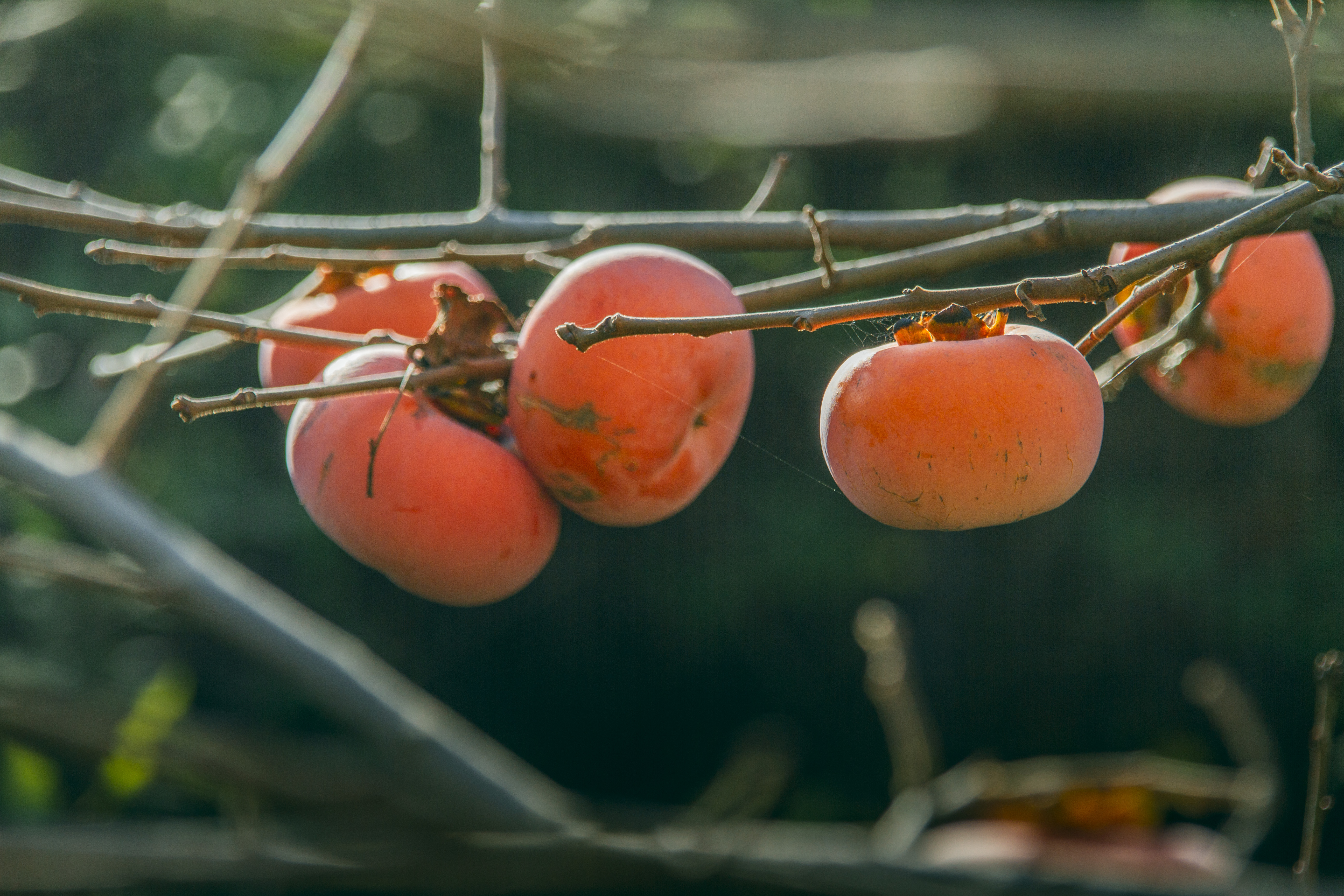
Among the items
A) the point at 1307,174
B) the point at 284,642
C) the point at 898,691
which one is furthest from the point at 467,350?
the point at 898,691

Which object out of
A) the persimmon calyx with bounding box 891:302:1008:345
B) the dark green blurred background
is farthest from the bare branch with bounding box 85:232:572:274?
the dark green blurred background

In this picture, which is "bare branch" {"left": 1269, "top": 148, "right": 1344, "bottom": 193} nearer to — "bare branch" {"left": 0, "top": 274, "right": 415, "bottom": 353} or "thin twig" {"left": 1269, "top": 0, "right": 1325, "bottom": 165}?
"thin twig" {"left": 1269, "top": 0, "right": 1325, "bottom": 165}

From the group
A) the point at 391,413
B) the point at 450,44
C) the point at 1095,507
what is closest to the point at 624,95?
the point at 450,44

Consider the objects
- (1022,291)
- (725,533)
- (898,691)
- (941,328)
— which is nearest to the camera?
(1022,291)

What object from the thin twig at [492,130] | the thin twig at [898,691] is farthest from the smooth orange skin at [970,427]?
the thin twig at [898,691]

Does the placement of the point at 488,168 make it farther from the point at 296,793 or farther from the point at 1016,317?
the point at 296,793

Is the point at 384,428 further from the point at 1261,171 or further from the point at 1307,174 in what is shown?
the point at 1261,171
